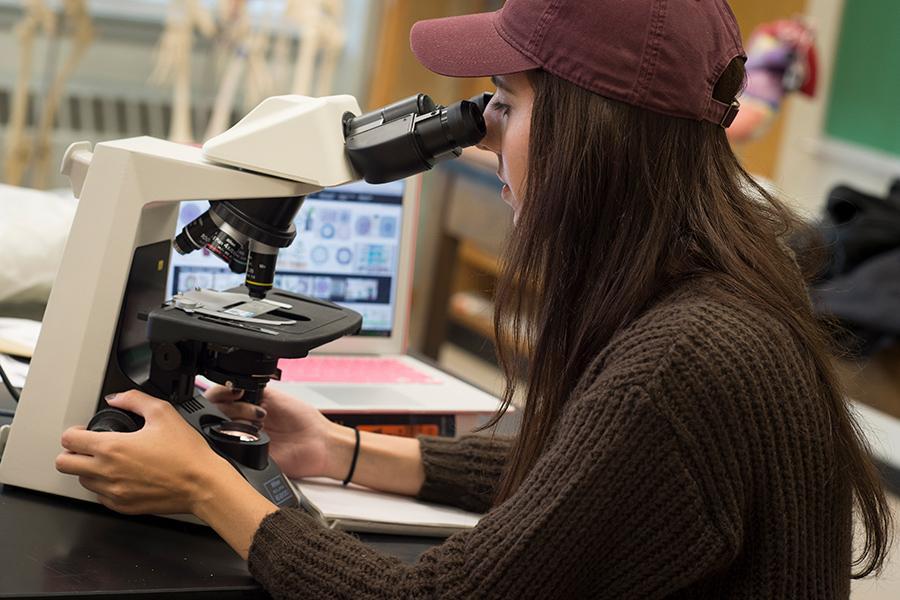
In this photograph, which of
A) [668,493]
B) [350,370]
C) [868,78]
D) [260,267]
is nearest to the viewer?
[668,493]

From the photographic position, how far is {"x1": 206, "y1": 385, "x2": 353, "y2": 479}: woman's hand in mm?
1423

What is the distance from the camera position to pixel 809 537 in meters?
1.09

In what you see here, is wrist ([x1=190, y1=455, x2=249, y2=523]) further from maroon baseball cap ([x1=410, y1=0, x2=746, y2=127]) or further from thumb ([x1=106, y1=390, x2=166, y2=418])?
maroon baseball cap ([x1=410, y1=0, x2=746, y2=127])

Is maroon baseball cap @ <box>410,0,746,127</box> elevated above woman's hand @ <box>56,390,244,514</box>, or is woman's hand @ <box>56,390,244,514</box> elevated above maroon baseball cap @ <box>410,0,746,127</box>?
maroon baseball cap @ <box>410,0,746,127</box>

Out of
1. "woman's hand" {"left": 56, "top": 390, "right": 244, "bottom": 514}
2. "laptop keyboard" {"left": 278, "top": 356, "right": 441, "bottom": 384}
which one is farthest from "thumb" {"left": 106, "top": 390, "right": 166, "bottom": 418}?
"laptop keyboard" {"left": 278, "top": 356, "right": 441, "bottom": 384}

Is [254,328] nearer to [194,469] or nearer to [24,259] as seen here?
[194,469]

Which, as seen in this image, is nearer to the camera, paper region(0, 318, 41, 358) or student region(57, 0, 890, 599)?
student region(57, 0, 890, 599)

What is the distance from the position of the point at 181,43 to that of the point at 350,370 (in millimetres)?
2868

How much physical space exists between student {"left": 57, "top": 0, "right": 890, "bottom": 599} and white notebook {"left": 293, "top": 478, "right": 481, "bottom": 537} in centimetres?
15

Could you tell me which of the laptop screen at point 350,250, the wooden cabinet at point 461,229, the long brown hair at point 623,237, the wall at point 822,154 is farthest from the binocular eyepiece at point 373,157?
the wall at point 822,154

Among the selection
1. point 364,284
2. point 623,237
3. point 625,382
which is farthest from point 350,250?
point 625,382

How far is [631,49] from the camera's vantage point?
1111 mm

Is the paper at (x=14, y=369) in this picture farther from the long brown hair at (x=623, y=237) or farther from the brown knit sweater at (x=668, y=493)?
the long brown hair at (x=623, y=237)

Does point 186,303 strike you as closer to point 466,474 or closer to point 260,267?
point 260,267
